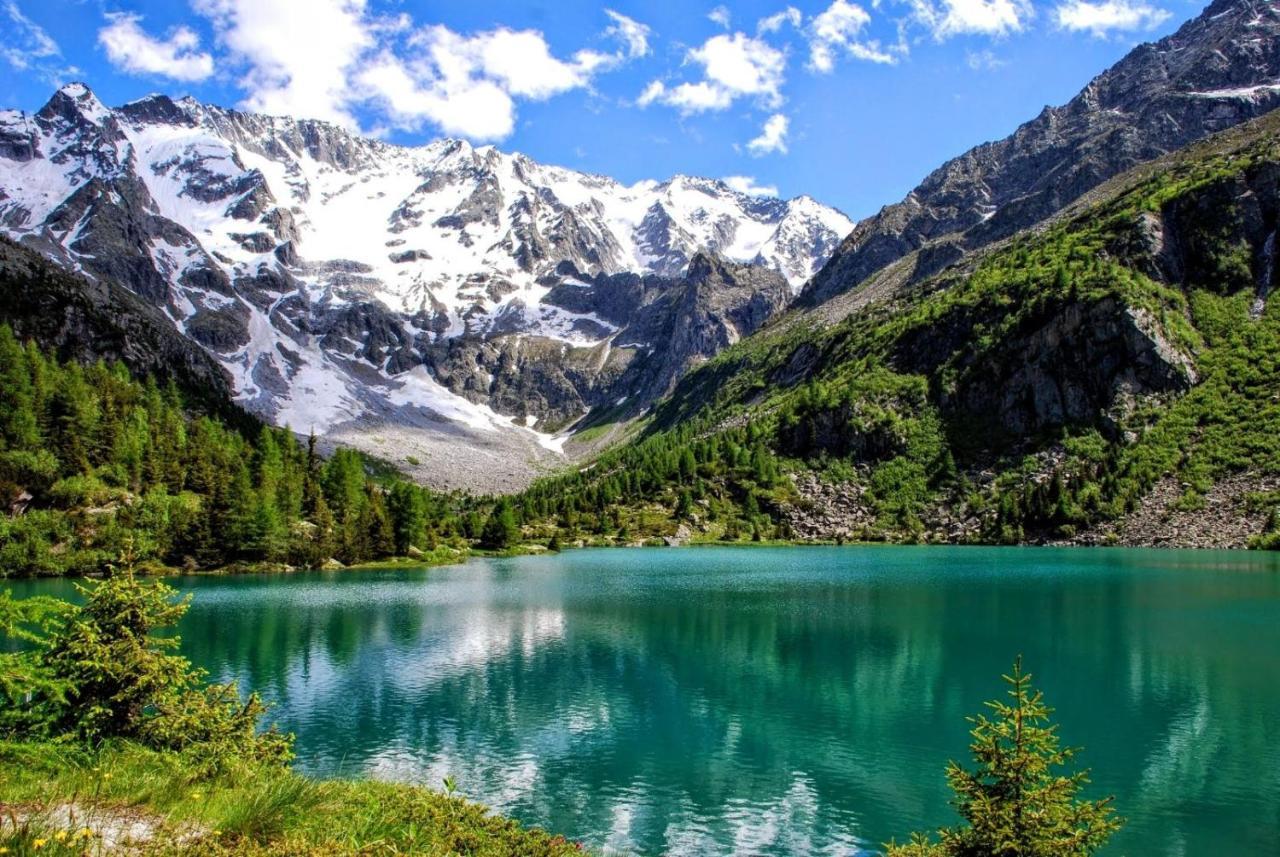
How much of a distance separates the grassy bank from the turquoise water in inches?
269

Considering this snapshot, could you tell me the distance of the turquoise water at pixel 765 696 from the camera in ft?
72.2

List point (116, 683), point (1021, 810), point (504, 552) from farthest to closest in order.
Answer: point (504, 552) → point (116, 683) → point (1021, 810)

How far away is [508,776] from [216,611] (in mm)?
41732

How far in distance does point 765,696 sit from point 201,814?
25.6m

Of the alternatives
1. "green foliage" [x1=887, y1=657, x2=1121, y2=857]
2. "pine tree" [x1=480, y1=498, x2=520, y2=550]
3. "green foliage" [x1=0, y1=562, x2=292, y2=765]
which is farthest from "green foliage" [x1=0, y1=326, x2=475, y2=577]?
"green foliage" [x1=887, y1=657, x2=1121, y2=857]

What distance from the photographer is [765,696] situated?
3356 cm

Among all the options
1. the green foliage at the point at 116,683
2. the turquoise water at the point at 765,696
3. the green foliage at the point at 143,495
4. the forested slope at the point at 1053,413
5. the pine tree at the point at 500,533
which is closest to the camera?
the green foliage at the point at 116,683

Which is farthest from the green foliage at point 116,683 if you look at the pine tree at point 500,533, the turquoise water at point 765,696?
the pine tree at point 500,533

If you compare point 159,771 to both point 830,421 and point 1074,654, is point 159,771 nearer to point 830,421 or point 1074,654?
point 1074,654

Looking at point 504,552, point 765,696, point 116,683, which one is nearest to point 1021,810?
point 116,683

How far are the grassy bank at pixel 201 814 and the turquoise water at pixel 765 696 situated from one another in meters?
6.83

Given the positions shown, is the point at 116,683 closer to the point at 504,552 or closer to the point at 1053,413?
the point at 504,552

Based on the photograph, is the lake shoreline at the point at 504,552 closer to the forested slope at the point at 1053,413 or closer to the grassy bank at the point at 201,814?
the forested slope at the point at 1053,413

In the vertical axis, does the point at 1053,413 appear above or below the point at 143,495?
above
